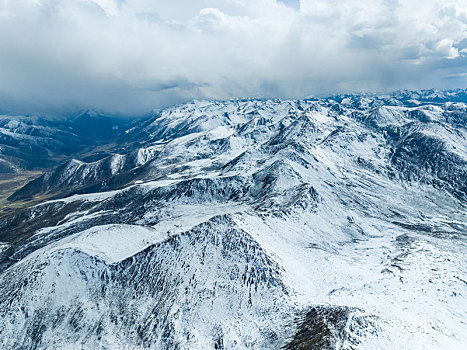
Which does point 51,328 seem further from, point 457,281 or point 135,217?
point 457,281

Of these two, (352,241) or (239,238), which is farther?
(352,241)

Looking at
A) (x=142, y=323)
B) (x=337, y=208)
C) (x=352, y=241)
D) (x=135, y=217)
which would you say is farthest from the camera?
(x=135, y=217)

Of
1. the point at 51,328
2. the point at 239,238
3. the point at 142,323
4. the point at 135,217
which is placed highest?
the point at 239,238

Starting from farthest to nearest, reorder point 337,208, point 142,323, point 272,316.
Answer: point 337,208 < point 142,323 < point 272,316

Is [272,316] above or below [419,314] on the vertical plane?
below

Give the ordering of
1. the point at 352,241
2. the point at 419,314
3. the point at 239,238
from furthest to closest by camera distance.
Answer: the point at 352,241, the point at 239,238, the point at 419,314

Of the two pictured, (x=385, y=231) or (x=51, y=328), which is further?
(x=385, y=231)

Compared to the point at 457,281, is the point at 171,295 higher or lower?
lower

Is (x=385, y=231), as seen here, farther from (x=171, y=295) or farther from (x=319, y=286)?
(x=171, y=295)

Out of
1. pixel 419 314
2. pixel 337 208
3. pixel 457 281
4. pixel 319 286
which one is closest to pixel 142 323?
pixel 319 286

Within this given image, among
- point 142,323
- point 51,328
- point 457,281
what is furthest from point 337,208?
point 51,328
